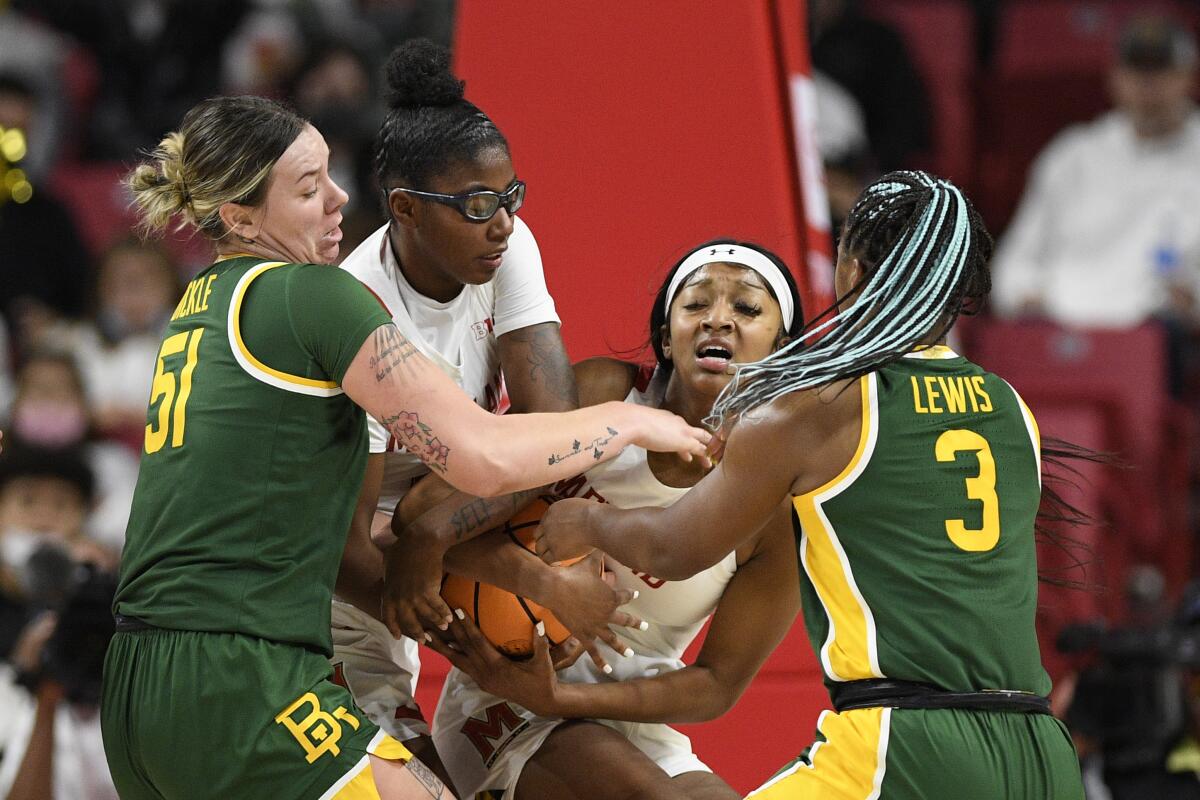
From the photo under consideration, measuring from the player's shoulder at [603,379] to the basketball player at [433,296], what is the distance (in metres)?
0.11

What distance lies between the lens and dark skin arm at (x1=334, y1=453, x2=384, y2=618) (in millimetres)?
3203

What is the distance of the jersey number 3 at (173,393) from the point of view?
2807mm

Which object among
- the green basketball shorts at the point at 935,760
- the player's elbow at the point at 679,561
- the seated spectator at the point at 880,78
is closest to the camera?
the green basketball shorts at the point at 935,760

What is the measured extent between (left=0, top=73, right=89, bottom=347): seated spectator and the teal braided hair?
5.79m

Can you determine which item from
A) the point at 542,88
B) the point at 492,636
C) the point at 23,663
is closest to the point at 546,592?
the point at 492,636

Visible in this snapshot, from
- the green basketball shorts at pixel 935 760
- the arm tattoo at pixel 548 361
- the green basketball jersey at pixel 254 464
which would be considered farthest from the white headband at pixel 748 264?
the green basketball shorts at pixel 935 760

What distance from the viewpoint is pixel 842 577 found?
2762mm

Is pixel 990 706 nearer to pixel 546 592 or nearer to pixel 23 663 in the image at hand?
pixel 546 592

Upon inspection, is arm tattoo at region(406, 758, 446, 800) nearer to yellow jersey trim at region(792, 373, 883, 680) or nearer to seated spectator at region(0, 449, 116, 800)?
yellow jersey trim at region(792, 373, 883, 680)

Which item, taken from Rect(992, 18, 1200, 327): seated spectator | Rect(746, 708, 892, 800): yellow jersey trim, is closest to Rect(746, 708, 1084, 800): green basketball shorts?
Rect(746, 708, 892, 800): yellow jersey trim

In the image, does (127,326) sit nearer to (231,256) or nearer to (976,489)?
(231,256)

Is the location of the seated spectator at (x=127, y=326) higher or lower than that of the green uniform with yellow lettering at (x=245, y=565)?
lower

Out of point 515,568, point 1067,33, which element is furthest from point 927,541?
point 1067,33

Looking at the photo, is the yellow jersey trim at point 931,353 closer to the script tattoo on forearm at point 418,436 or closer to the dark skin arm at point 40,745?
the script tattoo on forearm at point 418,436
